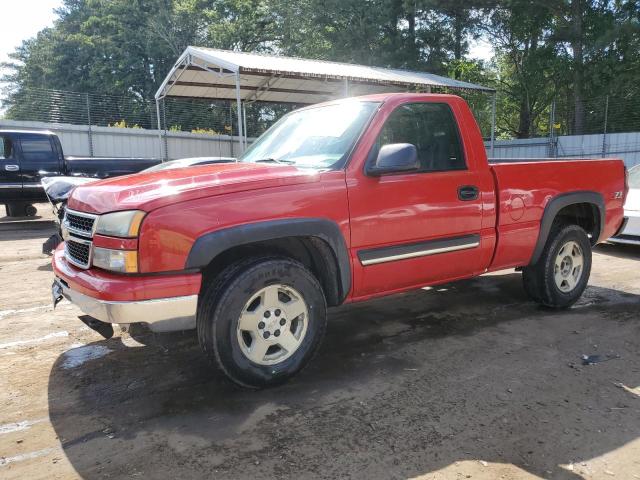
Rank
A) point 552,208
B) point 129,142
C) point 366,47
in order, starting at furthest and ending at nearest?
point 366,47 → point 129,142 → point 552,208

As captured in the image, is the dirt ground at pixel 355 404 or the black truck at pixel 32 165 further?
the black truck at pixel 32 165

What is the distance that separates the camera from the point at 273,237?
3238mm

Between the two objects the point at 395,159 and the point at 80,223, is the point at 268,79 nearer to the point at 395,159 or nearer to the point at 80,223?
the point at 395,159

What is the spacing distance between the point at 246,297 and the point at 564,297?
3.46 metres

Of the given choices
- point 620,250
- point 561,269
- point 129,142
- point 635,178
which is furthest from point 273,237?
point 129,142

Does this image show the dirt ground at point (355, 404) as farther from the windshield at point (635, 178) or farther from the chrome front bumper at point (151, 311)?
the windshield at point (635, 178)

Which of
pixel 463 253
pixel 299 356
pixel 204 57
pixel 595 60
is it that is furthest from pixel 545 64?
pixel 299 356

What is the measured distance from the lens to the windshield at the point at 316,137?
12.4 feet

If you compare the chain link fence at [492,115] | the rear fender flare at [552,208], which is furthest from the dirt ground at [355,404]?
the chain link fence at [492,115]

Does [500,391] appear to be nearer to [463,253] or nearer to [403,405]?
[403,405]

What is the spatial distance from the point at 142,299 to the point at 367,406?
4.85 ft

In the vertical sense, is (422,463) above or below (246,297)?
below

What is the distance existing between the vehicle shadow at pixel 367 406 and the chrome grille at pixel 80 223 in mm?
1073

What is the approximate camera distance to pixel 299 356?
11.4 ft
